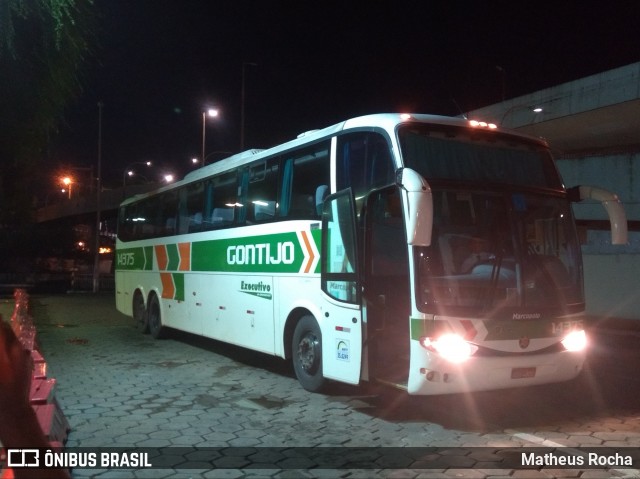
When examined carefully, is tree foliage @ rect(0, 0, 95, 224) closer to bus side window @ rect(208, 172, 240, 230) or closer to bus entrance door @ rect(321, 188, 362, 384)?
bus entrance door @ rect(321, 188, 362, 384)

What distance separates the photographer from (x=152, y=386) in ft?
28.2

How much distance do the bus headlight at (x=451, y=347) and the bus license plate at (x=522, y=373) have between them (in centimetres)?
62

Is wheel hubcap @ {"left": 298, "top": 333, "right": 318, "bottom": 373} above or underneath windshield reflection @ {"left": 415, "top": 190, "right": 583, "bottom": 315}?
underneath

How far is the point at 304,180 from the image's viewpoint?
8.61m

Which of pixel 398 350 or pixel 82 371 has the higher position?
pixel 398 350

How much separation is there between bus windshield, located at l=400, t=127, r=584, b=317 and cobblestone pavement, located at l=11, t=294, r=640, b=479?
4.41 feet

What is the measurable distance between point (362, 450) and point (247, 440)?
1.18 meters

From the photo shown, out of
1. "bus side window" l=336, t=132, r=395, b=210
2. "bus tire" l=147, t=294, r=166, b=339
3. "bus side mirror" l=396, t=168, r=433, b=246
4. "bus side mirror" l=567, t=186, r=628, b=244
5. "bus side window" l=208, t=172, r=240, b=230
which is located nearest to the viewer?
"bus side mirror" l=396, t=168, r=433, b=246

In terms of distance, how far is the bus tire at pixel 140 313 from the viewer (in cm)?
1475

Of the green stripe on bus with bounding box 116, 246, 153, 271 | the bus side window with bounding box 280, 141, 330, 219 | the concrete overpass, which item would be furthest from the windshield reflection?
the green stripe on bus with bounding box 116, 246, 153, 271

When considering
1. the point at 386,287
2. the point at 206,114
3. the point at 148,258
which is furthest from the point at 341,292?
the point at 206,114

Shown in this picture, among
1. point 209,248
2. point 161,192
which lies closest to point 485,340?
point 209,248

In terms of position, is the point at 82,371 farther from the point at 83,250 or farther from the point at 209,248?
the point at 83,250

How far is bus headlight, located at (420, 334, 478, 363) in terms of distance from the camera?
626cm
